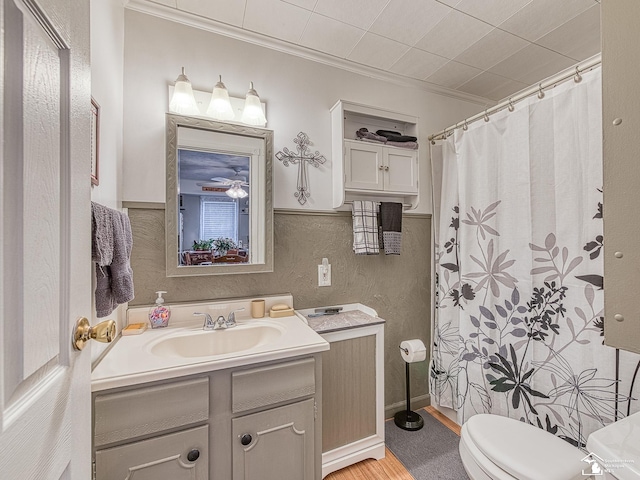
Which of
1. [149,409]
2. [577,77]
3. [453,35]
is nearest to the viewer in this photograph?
[149,409]

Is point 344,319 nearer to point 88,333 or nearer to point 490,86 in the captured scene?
point 88,333

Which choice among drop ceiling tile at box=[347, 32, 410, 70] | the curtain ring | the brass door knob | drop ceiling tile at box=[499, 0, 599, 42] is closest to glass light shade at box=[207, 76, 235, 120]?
drop ceiling tile at box=[347, 32, 410, 70]

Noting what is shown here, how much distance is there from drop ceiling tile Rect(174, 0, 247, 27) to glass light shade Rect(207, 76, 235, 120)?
34 centimetres

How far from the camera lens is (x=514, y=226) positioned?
5.20 feet

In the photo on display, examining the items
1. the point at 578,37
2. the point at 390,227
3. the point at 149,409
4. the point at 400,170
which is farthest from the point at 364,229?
the point at 578,37

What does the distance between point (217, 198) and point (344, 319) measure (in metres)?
0.99

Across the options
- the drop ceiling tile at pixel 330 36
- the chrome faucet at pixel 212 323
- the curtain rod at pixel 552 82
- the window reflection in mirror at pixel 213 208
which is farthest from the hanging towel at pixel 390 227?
the chrome faucet at pixel 212 323

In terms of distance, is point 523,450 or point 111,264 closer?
point 111,264

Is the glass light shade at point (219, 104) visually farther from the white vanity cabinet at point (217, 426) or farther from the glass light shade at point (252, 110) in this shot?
the white vanity cabinet at point (217, 426)

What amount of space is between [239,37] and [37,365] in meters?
1.78

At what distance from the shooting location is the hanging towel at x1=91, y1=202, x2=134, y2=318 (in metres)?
0.92

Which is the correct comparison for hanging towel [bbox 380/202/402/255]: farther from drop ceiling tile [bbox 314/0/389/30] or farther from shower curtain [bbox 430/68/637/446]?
drop ceiling tile [bbox 314/0/389/30]

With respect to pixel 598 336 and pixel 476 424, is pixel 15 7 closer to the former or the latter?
pixel 476 424

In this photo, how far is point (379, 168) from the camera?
1.83 m
